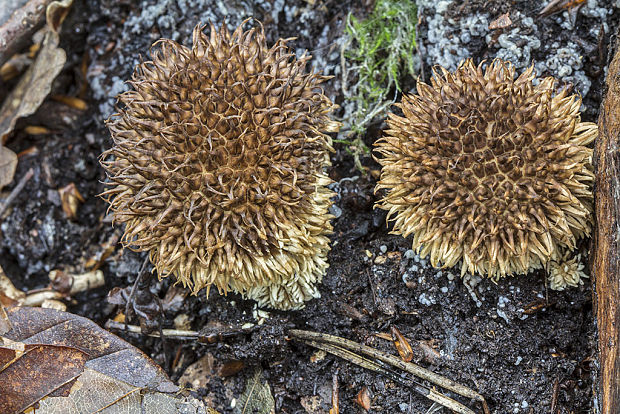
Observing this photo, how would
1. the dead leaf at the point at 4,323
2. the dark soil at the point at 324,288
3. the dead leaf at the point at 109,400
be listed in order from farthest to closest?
the dark soil at the point at 324,288 → the dead leaf at the point at 4,323 → the dead leaf at the point at 109,400

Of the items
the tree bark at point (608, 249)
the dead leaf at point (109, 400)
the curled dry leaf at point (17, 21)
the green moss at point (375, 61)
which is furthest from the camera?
the curled dry leaf at point (17, 21)

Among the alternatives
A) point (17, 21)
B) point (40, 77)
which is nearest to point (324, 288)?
point (40, 77)

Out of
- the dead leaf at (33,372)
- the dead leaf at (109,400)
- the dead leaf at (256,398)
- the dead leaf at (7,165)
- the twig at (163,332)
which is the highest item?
the dead leaf at (7,165)

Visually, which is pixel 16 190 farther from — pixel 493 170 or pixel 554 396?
pixel 554 396

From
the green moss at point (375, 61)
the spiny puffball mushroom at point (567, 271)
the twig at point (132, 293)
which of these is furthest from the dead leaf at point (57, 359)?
the spiny puffball mushroom at point (567, 271)

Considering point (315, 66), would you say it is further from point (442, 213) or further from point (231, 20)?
point (442, 213)

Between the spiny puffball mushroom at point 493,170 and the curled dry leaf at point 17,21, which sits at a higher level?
the curled dry leaf at point 17,21

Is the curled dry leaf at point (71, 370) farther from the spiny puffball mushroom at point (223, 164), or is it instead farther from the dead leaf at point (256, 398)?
the spiny puffball mushroom at point (223, 164)
